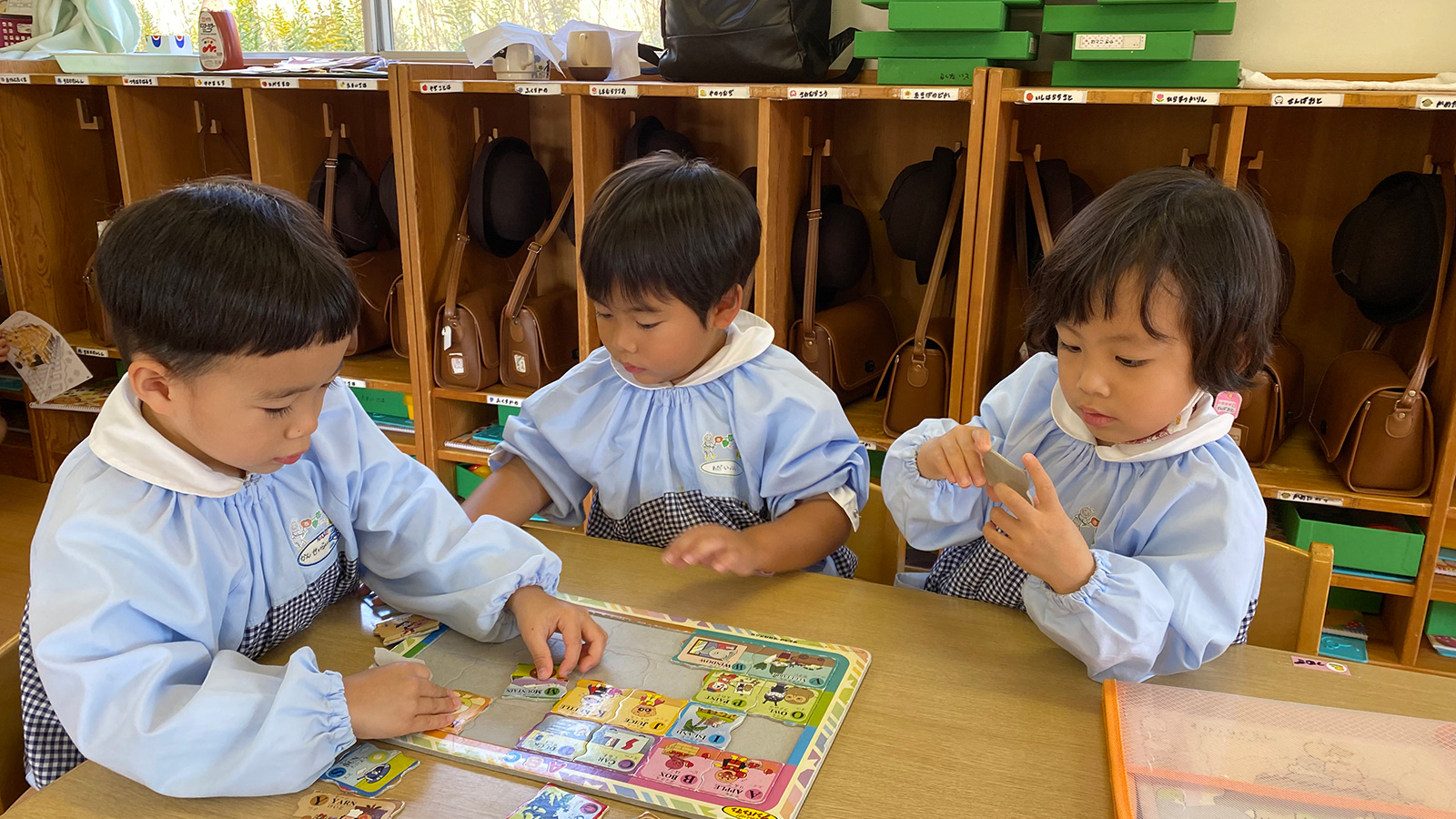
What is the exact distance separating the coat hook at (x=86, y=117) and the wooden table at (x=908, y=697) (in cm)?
305

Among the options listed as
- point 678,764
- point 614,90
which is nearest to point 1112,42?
point 614,90

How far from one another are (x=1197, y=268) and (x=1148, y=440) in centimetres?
23

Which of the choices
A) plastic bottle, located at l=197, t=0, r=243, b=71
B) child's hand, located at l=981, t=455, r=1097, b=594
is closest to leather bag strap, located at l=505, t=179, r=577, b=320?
plastic bottle, located at l=197, t=0, r=243, b=71

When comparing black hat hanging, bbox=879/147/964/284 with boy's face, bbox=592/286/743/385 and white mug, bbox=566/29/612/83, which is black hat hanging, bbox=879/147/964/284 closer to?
white mug, bbox=566/29/612/83

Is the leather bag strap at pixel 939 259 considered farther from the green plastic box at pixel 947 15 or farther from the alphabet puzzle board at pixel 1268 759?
the alphabet puzzle board at pixel 1268 759

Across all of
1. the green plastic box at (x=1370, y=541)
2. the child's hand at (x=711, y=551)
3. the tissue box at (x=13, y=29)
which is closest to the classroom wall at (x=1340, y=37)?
the green plastic box at (x=1370, y=541)

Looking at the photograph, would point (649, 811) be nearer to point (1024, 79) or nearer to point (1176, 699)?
point (1176, 699)

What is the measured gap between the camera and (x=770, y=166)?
2.32 meters

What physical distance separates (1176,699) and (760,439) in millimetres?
679

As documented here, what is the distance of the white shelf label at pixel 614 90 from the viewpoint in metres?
2.36

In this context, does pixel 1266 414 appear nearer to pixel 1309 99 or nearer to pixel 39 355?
pixel 1309 99

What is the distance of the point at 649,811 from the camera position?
0.83 meters

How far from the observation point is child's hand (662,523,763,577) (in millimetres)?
1150

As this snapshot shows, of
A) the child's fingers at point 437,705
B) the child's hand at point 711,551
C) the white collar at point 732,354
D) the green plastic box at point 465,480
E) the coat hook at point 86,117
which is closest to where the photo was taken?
the child's fingers at point 437,705
